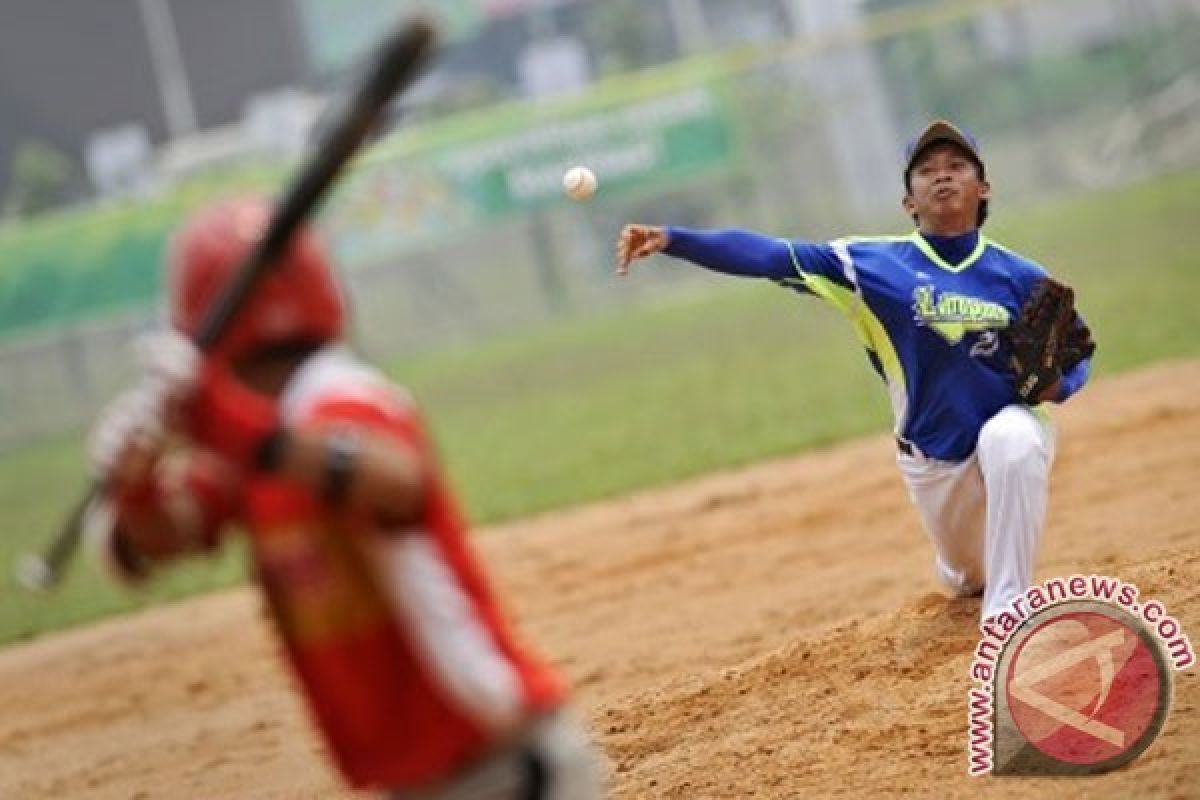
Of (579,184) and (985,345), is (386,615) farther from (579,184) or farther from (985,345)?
(985,345)

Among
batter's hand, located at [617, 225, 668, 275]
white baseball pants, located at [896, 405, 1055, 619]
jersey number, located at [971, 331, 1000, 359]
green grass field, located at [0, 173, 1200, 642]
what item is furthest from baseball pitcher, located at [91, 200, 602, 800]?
green grass field, located at [0, 173, 1200, 642]

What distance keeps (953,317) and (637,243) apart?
3.77 feet

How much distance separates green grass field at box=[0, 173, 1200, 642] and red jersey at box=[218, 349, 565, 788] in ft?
35.9

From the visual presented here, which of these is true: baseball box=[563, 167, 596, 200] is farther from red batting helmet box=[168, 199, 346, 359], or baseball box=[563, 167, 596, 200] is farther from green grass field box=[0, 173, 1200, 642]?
green grass field box=[0, 173, 1200, 642]

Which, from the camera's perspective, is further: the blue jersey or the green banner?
the green banner

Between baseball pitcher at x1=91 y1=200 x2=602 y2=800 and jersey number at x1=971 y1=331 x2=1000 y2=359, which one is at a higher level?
baseball pitcher at x1=91 y1=200 x2=602 y2=800

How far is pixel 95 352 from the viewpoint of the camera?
2495cm

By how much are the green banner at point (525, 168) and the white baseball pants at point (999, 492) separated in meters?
18.6

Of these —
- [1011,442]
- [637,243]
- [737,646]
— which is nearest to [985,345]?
[1011,442]

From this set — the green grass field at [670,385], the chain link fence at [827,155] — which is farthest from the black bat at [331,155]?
the chain link fence at [827,155]

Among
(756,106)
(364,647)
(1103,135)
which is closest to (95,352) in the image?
(756,106)

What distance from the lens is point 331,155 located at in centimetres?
370

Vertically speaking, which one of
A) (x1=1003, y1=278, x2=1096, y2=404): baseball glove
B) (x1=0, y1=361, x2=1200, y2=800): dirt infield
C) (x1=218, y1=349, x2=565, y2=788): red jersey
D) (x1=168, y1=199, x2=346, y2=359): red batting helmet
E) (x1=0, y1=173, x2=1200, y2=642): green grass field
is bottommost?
(x1=0, y1=173, x2=1200, y2=642): green grass field

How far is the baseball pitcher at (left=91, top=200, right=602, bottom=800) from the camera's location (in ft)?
11.6
